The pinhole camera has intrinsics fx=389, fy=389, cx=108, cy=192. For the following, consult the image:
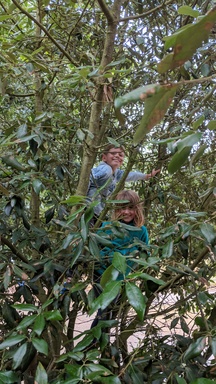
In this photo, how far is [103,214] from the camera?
63.7 inches

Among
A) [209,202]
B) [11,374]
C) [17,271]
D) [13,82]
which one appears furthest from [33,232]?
[13,82]

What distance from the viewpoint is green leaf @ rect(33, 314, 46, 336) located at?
89 cm

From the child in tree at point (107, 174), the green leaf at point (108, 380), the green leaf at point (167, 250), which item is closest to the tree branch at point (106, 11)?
the child in tree at point (107, 174)

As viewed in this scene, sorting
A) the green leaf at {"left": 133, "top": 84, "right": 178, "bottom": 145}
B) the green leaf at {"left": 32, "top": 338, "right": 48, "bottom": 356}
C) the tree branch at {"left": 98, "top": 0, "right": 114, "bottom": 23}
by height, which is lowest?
the green leaf at {"left": 32, "top": 338, "right": 48, "bottom": 356}

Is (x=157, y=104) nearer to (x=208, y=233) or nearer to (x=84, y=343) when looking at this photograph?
(x=208, y=233)

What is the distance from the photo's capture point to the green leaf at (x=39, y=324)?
895 millimetres

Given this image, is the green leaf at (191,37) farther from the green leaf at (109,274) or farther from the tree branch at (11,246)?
the tree branch at (11,246)

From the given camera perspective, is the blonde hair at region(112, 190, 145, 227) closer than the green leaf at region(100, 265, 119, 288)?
No

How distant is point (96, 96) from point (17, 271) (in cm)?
79

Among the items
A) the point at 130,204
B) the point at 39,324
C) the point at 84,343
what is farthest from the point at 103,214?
the point at 39,324

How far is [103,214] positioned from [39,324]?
29.6 inches

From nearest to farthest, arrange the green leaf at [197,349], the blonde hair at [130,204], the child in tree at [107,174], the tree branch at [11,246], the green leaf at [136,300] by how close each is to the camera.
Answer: the green leaf at [136,300] → the green leaf at [197,349] → the tree branch at [11,246] → the blonde hair at [130,204] → the child in tree at [107,174]

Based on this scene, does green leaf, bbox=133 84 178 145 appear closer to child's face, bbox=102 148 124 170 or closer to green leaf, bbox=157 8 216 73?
green leaf, bbox=157 8 216 73

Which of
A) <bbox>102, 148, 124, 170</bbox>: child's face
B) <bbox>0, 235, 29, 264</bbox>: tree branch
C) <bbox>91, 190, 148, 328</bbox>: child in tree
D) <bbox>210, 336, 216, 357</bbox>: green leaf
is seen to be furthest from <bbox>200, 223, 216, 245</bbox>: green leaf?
<bbox>102, 148, 124, 170</bbox>: child's face
